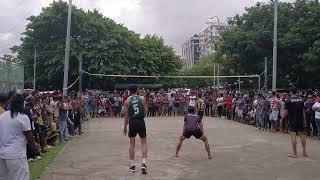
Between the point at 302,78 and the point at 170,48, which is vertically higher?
the point at 170,48

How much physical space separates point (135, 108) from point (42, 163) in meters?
2.91

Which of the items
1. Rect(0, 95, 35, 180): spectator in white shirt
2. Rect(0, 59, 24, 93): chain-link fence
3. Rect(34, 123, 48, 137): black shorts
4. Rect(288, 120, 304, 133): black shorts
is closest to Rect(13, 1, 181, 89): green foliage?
Rect(0, 59, 24, 93): chain-link fence

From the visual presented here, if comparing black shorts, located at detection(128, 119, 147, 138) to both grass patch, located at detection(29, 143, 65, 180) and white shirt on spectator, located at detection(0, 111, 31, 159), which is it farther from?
white shirt on spectator, located at detection(0, 111, 31, 159)

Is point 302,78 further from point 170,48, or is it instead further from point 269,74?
point 170,48

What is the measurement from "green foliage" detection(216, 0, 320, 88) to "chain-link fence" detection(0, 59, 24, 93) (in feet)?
67.4

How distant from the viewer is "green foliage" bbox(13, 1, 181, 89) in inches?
1827

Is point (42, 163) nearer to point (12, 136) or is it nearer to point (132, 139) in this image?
point (132, 139)

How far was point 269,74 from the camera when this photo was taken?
38875 millimetres

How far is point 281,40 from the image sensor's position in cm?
3678

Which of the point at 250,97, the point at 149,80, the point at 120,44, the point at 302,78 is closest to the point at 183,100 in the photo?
the point at 250,97

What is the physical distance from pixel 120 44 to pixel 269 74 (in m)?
16.2

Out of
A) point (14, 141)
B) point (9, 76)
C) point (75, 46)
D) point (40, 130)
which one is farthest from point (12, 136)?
point (75, 46)

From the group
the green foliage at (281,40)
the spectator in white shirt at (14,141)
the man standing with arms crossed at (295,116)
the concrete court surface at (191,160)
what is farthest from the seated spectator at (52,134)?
the green foliage at (281,40)

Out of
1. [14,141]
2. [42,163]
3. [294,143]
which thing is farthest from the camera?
[294,143]
